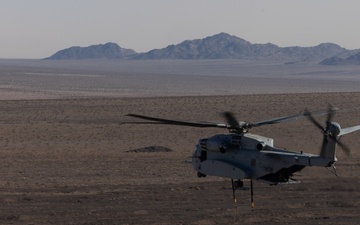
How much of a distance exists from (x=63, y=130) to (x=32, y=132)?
2.34 m

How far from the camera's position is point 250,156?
2297 centimetres

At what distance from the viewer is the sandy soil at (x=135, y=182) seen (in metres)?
24.8

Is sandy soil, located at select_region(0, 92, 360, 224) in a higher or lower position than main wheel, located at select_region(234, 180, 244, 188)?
lower

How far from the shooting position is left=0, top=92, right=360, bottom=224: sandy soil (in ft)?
81.4

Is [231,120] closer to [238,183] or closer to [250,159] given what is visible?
[250,159]

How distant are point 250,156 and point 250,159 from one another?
0.09m

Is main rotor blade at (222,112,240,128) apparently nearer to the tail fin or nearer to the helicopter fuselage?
the helicopter fuselage

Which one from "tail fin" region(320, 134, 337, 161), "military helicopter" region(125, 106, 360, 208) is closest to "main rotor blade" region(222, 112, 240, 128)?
"military helicopter" region(125, 106, 360, 208)

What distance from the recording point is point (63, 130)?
54.1 meters

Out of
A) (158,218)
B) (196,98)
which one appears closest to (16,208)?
(158,218)

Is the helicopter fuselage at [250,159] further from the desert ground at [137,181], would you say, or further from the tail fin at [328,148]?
the desert ground at [137,181]

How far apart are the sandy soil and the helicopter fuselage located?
541 mm

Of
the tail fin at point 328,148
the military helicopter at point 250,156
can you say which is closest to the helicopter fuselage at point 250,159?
the military helicopter at point 250,156

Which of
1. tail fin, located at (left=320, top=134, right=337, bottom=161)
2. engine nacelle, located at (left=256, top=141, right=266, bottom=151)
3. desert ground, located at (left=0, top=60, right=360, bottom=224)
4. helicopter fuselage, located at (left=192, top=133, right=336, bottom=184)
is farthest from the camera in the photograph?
desert ground, located at (left=0, top=60, right=360, bottom=224)
